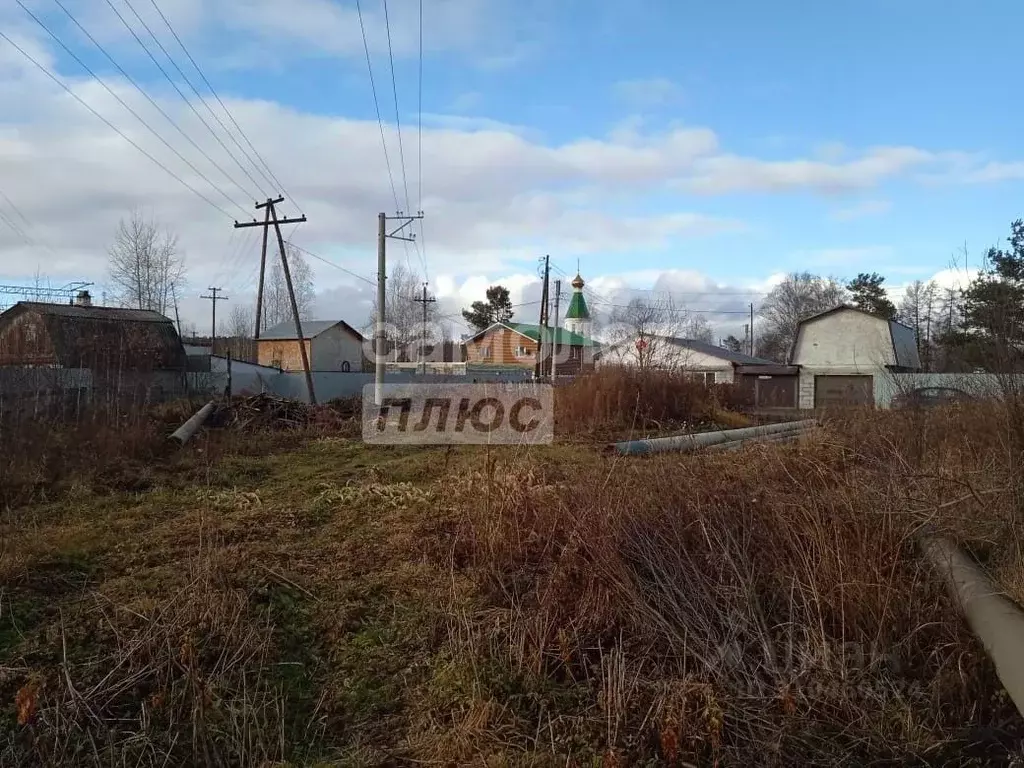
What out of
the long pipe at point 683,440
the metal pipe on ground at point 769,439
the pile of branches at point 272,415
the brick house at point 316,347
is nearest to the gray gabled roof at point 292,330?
the brick house at point 316,347

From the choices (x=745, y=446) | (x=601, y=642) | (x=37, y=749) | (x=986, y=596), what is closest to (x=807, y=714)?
(x=601, y=642)

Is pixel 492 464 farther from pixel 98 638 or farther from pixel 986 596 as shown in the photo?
pixel 986 596

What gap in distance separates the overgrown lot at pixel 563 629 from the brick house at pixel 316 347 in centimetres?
3479

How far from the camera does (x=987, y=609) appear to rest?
11.1ft

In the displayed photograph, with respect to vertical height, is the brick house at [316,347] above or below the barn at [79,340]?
above

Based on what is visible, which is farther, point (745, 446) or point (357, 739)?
point (745, 446)

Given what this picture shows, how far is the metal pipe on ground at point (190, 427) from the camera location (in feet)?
37.9

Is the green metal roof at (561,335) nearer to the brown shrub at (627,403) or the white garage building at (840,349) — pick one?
the white garage building at (840,349)

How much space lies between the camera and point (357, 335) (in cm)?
4662

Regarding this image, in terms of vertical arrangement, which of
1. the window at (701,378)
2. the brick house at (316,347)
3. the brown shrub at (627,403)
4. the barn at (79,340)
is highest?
the brick house at (316,347)

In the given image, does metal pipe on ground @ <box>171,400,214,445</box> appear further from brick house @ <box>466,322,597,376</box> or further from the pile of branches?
brick house @ <box>466,322,597,376</box>

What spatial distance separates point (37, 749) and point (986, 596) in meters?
4.55

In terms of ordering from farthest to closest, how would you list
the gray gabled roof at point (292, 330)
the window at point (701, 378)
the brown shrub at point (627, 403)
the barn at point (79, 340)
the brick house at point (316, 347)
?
the brick house at point (316, 347), the gray gabled roof at point (292, 330), the window at point (701, 378), the brown shrub at point (627, 403), the barn at point (79, 340)

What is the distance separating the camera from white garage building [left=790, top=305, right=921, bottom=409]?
30.4 meters
